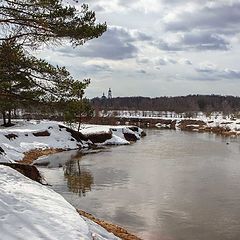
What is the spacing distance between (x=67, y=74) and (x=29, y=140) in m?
26.9

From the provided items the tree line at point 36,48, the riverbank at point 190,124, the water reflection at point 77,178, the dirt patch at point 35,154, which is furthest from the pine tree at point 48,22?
the riverbank at point 190,124

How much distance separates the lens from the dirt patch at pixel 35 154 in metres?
34.4

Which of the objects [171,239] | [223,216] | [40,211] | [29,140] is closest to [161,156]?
[29,140]

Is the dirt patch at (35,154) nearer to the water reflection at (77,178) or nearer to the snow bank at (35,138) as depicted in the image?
the snow bank at (35,138)

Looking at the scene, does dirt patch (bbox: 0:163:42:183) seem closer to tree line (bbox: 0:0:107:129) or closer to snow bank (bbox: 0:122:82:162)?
tree line (bbox: 0:0:107:129)

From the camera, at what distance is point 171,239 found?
14578 millimetres

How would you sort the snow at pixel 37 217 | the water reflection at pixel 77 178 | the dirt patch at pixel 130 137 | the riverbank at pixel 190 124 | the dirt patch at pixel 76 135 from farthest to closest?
the riverbank at pixel 190 124 < the dirt patch at pixel 130 137 < the dirt patch at pixel 76 135 < the water reflection at pixel 77 178 < the snow at pixel 37 217

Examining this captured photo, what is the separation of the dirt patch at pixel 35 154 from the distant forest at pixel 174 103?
4107 inches

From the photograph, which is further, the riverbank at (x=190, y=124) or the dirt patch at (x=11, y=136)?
Answer: the riverbank at (x=190, y=124)

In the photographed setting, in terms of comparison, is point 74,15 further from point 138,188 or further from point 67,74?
point 138,188

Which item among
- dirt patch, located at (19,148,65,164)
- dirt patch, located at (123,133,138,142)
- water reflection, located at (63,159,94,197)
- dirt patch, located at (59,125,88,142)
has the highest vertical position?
dirt patch, located at (59,125,88,142)

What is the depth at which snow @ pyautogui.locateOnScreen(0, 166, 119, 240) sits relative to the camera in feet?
28.4

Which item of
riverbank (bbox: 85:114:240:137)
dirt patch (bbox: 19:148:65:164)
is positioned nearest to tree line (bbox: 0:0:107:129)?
dirt patch (bbox: 19:148:65:164)

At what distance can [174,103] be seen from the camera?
6786 inches
